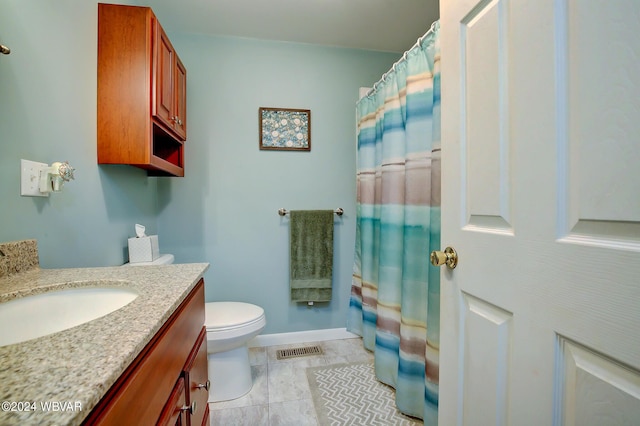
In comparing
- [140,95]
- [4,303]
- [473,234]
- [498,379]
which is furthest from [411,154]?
[4,303]

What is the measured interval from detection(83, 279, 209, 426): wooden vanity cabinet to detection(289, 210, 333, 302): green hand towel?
1.02 meters

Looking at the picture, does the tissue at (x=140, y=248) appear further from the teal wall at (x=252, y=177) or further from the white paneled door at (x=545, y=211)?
the white paneled door at (x=545, y=211)

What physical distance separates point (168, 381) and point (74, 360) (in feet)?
0.94

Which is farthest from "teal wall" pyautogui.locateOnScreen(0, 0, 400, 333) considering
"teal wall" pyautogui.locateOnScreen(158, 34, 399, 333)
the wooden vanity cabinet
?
the wooden vanity cabinet

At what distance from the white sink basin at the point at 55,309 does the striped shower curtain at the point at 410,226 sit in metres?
1.16

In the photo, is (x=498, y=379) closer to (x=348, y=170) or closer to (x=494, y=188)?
(x=494, y=188)

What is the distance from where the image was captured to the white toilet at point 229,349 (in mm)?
1371

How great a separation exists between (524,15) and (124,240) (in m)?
1.80

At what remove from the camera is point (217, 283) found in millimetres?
1938

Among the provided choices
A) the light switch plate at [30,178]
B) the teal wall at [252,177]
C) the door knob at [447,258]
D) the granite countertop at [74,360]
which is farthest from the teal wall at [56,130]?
the door knob at [447,258]

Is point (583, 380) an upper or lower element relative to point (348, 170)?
lower

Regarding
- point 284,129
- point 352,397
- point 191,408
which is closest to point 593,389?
point 191,408

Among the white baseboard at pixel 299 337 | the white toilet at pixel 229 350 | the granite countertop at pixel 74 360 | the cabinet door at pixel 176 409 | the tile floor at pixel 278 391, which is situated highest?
the granite countertop at pixel 74 360

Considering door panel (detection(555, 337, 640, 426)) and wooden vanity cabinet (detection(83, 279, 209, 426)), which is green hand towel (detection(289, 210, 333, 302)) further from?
door panel (detection(555, 337, 640, 426))
